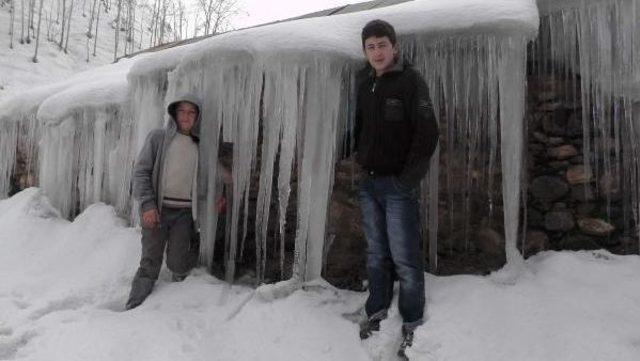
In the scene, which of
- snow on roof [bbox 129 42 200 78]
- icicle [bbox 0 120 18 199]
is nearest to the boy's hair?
snow on roof [bbox 129 42 200 78]

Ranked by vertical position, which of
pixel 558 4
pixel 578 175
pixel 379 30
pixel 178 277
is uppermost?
pixel 558 4

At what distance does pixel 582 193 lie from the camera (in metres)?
3.01

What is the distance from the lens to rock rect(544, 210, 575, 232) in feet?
9.89

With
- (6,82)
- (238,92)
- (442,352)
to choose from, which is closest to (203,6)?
(6,82)

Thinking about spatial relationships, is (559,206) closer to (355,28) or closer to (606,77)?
(606,77)

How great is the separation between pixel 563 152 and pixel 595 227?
1.73ft

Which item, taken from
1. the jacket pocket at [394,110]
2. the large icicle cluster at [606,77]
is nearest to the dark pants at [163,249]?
the jacket pocket at [394,110]

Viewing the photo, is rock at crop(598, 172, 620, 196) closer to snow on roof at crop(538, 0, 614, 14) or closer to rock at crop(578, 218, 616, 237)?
rock at crop(578, 218, 616, 237)

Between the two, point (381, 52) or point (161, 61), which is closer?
point (381, 52)

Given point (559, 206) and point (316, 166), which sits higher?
point (316, 166)

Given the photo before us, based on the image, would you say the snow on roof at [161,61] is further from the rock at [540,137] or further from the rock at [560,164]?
the rock at [560,164]

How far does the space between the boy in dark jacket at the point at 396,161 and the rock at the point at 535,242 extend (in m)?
0.97

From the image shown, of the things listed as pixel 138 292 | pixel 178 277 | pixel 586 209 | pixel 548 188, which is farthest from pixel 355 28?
pixel 138 292

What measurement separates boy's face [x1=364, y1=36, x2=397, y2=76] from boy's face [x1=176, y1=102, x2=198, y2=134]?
144 centimetres
